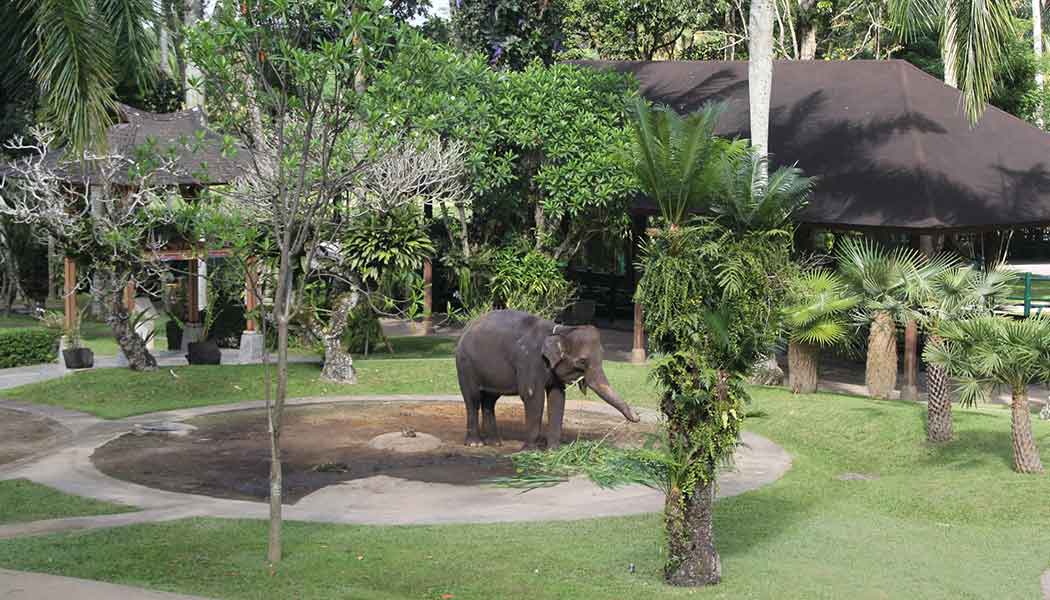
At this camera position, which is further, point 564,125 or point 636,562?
point 564,125

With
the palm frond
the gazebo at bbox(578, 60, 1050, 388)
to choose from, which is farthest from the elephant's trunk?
the palm frond

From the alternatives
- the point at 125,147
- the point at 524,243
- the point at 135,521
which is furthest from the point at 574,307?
the point at 135,521

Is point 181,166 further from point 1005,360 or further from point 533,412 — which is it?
point 1005,360

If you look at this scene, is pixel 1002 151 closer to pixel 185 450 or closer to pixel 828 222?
pixel 828 222

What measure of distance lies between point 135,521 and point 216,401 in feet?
29.6

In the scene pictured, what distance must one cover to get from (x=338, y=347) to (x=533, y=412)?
7106 mm

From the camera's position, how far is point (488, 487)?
56.7 ft

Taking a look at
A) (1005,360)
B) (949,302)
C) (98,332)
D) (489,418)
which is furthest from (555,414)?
(98,332)

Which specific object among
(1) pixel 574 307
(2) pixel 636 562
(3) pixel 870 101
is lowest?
(2) pixel 636 562

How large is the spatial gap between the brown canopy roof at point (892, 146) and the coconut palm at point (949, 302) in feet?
18.1

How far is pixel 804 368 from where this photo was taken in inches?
955

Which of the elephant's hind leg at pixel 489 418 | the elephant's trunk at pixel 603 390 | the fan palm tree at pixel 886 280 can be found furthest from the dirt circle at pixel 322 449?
the fan palm tree at pixel 886 280

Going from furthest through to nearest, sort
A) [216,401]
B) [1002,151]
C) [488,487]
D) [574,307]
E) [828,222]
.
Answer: [574,307]
[1002,151]
[828,222]
[216,401]
[488,487]

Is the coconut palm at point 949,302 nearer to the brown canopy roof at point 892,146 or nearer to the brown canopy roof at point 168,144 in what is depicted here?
the brown canopy roof at point 892,146
